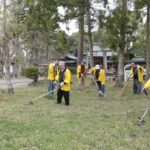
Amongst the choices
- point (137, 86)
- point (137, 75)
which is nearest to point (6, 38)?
point (137, 75)

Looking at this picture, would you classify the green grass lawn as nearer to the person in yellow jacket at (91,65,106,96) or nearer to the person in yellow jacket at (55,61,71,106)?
the person in yellow jacket at (55,61,71,106)

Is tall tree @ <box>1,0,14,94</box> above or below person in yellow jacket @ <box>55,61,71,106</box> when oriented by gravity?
above

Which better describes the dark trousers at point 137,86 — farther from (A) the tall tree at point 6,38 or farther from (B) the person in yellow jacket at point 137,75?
(A) the tall tree at point 6,38

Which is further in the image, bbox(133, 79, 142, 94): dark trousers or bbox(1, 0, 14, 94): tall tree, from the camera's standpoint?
bbox(133, 79, 142, 94): dark trousers

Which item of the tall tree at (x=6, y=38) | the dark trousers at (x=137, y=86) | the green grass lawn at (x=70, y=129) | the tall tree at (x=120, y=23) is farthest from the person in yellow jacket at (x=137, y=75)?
the green grass lawn at (x=70, y=129)

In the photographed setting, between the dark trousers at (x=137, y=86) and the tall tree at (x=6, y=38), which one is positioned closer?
the tall tree at (x=6, y=38)

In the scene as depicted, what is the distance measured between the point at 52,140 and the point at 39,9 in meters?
20.6

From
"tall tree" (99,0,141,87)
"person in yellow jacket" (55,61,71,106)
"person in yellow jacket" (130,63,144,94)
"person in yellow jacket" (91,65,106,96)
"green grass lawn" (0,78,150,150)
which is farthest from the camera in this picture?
"tall tree" (99,0,141,87)

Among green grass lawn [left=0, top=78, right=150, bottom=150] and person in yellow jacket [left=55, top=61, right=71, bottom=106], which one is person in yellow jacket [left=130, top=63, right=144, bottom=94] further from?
green grass lawn [left=0, top=78, right=150, bottom=150]

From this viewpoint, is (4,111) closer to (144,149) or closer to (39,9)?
(144,149)

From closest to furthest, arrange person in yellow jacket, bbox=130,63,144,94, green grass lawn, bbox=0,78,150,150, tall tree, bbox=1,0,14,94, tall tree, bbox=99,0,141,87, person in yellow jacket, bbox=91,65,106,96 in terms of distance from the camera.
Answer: green grass lawn, bbox=0,78,150,150 → tall tree, bbox=1,0,14,94 → person in yellow jacket, bbox=91,65,106,96 → person in yellow jacket, bbox=130,63,144,94 → tall tree, bbox=99,0,141,87

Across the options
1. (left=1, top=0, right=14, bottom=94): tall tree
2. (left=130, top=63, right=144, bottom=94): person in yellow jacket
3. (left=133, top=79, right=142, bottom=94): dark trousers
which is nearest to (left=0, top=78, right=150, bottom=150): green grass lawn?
(left=130, top=63, right=144, bottom=94): person in yellow jacket

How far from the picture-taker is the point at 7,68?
2166 centimetres

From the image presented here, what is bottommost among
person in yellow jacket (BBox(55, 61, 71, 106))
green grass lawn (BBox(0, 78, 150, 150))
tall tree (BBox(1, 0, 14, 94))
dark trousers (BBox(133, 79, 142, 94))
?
green grass lawn (BBox(0, 78, 150, 150))
